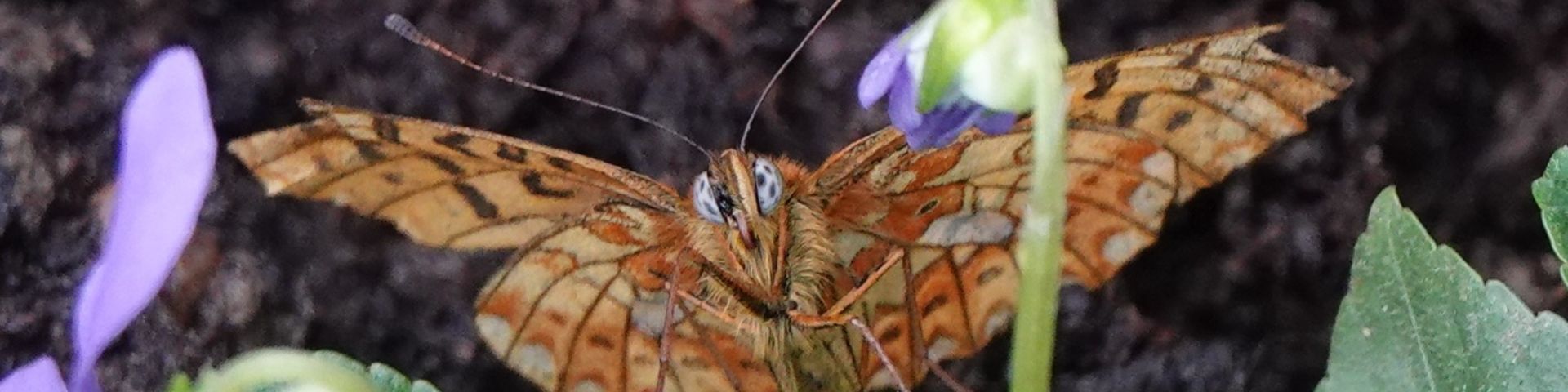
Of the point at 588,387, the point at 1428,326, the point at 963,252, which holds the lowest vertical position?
the point at 588,387

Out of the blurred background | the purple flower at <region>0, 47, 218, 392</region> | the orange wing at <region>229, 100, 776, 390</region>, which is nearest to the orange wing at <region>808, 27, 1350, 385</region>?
the orange wing at <region>229, 100, 776, 390</region>

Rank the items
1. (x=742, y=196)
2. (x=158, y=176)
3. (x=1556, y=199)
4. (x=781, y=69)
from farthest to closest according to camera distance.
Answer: (x=781, y=69) < (x=742, y=196) < (x=1556, y=199) < (x=158, y=176)

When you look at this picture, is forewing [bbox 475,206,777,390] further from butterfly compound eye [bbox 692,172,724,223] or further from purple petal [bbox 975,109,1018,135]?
purple petal [bbox 975,109,1018,135]

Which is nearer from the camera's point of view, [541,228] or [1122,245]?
[541,228]

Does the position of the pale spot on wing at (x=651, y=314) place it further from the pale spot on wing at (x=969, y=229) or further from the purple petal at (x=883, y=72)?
the purple petal at (x=883, y=72)

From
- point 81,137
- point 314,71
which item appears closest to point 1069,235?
point 314,71

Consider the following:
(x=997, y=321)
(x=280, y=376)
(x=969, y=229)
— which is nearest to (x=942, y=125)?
(x=280, y=376)

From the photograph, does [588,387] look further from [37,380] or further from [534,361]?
[37,380]
